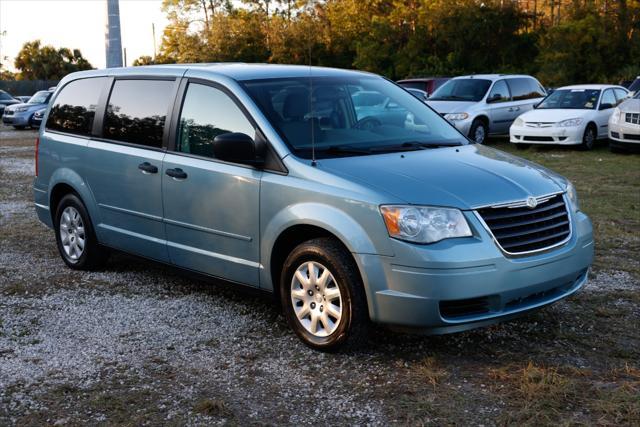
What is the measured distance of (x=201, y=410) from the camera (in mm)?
4082

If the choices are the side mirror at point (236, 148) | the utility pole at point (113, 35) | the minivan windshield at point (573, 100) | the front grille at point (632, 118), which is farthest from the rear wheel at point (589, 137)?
the side mirror at point (236, 148)

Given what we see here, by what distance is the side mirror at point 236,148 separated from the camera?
16.3ft

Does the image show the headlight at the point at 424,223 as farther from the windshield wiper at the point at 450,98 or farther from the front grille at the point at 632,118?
the windshield wiper at the point at 450,98

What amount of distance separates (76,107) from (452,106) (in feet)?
40.8

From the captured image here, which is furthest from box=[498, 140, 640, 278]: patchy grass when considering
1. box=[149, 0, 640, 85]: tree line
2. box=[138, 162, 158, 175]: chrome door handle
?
box=[149, 0, 640, 85]: tree line

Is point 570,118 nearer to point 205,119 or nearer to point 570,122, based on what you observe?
point 570,122

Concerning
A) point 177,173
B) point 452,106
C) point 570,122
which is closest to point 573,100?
point 570,122

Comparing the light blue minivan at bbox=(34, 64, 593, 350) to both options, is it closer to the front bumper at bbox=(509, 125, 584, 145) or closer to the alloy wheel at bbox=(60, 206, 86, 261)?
the alloy wheel at bbox=(60, 206, 86, 261)

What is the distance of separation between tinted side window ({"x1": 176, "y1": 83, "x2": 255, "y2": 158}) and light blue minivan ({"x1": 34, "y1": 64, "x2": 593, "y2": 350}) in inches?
0.4

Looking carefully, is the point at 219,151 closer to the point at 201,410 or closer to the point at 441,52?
the point at 201,410

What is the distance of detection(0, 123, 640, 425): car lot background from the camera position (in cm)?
405

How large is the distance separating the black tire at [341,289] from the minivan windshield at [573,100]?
45.4 feet

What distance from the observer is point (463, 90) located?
1883 centimetres

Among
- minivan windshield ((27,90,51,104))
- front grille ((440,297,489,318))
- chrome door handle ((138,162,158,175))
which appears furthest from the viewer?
minivan windshield ((27,90,51,104))
